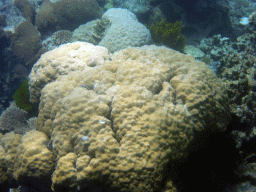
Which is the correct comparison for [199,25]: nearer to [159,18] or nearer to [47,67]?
[159,18]

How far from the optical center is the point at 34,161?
8.36 feet

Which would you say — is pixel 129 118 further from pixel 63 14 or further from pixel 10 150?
pixel 63 14

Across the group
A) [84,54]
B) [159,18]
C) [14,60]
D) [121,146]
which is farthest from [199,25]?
[14,60]

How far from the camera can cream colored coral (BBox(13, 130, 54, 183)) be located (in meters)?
2.54

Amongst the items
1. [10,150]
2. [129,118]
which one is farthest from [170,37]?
[10,150]

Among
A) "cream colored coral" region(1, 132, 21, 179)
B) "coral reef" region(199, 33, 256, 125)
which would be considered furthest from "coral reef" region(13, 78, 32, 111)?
"coral reef" region(199, 33, 256, 125)

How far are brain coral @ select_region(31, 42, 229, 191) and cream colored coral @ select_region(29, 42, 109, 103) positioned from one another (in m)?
0.50

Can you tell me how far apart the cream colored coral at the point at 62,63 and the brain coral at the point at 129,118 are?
503mm

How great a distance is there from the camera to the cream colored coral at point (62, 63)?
3.76 m

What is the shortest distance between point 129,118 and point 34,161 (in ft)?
5.80

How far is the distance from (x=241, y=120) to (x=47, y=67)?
15.8 feet

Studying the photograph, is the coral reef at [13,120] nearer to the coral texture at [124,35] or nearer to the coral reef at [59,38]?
the coral reef at [59,38]

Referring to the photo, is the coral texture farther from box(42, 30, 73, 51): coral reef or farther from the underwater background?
box(42, 30, 73, 51): coral reef

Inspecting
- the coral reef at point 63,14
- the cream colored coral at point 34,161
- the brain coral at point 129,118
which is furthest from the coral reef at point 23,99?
the coral reef at point 63,14
